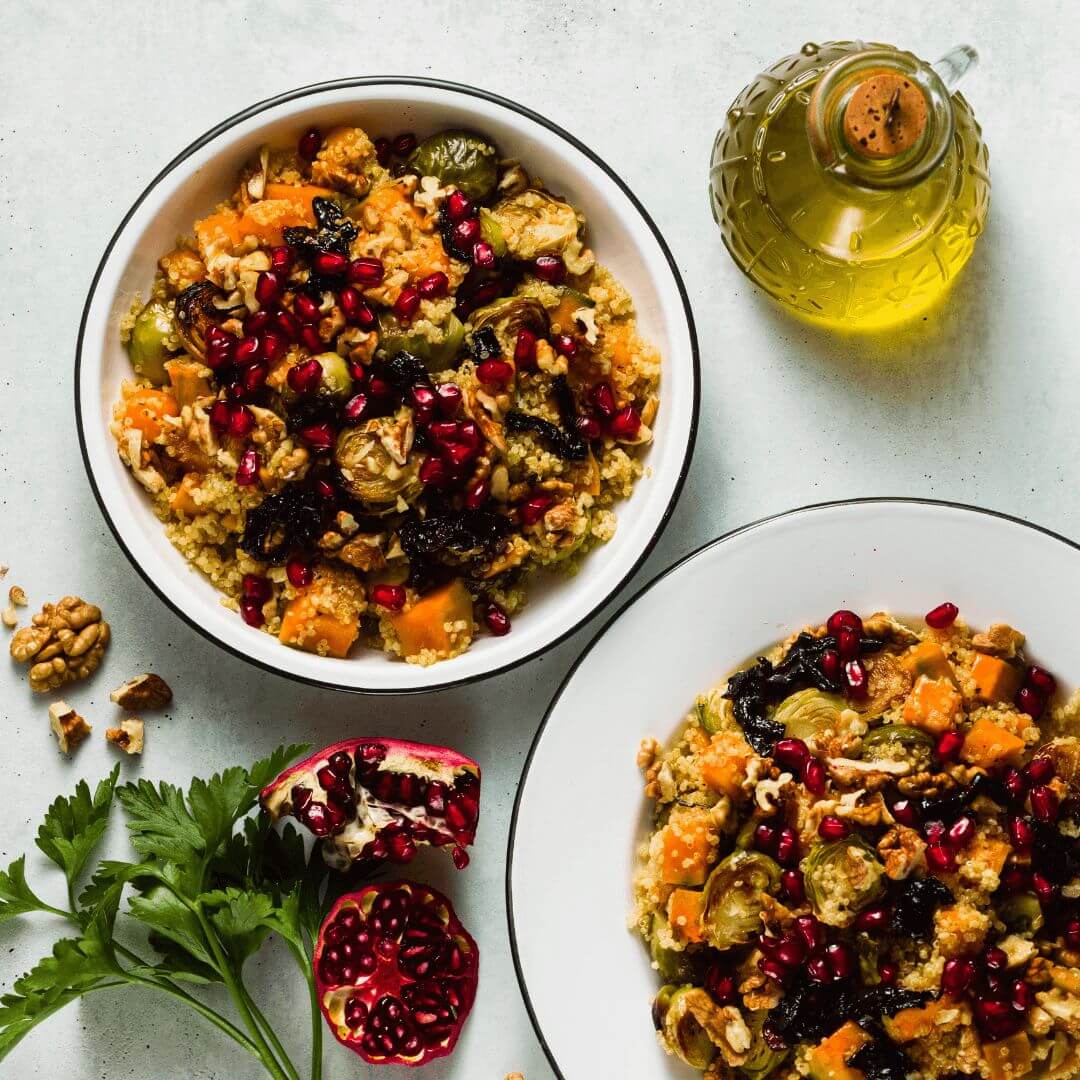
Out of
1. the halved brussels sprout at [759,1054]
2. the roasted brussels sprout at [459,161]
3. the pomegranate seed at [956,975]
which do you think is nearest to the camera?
the pomegranate seed at [956,975]

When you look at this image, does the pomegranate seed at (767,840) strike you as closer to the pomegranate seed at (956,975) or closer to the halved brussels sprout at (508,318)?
the pomegranate seed at (956,975)

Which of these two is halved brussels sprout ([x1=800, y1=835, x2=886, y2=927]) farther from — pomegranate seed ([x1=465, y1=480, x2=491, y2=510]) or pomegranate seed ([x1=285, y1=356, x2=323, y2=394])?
pomegranate seed ([x1=285, y1=356, x2=323, y2=394])

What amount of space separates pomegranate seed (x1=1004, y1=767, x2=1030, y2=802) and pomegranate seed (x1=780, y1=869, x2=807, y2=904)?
0.48 meters

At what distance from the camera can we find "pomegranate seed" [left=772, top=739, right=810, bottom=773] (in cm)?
250

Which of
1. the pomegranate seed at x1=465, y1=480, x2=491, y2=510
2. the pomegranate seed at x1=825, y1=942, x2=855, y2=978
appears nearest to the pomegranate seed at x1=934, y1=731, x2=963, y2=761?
the pomegranate seed at x1=825, y1=942, x2=855, y2=978

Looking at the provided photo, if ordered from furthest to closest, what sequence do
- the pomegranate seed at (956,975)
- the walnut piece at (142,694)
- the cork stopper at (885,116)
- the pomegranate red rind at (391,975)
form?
the walnut piece at (142,694), the pomegranate red rind at (391,975), the pomegranate seed at (956,975), the cork stopper at (885,116)

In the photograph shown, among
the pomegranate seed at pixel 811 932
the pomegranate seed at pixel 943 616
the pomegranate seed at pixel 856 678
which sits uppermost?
the pomegranate seed at pixel 943 616

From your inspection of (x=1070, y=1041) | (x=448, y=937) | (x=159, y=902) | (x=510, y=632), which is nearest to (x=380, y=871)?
(x=448, y=937)

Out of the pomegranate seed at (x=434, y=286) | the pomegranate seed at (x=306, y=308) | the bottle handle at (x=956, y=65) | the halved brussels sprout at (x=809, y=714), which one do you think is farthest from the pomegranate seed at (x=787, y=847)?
the bottle handle at (x=956, y=65)

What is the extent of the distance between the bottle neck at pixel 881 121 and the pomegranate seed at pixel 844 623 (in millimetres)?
916

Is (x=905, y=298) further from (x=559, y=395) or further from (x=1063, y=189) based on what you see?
(x=559, y=395)

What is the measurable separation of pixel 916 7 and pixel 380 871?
252 cm

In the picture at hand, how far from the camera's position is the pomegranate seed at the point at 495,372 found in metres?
2.50

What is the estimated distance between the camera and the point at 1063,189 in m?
2.94
